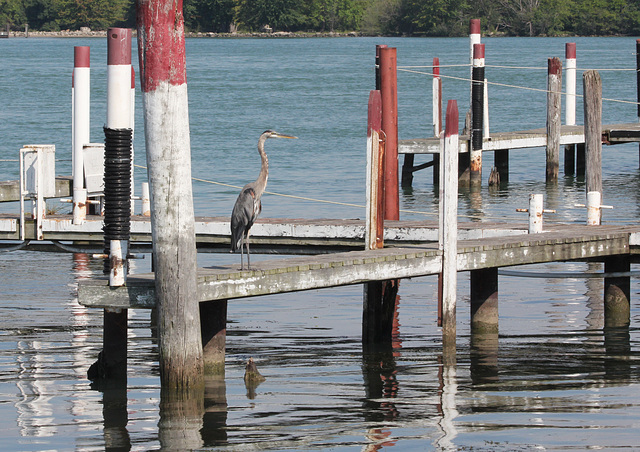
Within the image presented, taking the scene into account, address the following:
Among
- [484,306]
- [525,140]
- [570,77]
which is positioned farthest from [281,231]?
[570,77]

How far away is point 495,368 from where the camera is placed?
9.63m

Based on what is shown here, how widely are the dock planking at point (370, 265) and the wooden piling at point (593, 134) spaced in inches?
53.8

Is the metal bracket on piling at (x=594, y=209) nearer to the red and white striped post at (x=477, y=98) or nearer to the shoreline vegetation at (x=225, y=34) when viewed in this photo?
the red and white striped post at (x=477, y=98)

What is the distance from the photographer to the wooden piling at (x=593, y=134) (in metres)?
12.4

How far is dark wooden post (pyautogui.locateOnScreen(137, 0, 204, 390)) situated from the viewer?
25.1 feet

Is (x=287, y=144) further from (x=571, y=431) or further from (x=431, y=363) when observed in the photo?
(x=571, y=431)

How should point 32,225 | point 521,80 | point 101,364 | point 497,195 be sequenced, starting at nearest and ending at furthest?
1. point 101,364
2. point 32,225
3. point 497,195
4. point 521,80

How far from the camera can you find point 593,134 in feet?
41.2

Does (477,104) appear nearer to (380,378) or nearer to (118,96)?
(380,378)

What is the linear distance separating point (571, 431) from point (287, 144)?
86.9 ft

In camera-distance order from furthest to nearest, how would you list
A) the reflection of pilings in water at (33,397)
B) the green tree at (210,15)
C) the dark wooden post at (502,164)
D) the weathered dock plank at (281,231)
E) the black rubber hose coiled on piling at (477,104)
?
the green tree at (210,15), the dark wooden post at (502,164), the black rubber hose coiled on piling at (477,104), the weathered dock plank at (281,231), the reflection of pilings in water at (33,397)

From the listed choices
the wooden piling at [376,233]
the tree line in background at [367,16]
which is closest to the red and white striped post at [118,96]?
Result: the wooden piling at [376,233]

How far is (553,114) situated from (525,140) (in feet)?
2.83

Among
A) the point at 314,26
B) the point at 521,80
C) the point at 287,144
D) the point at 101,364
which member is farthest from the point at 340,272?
the point at 314,26
